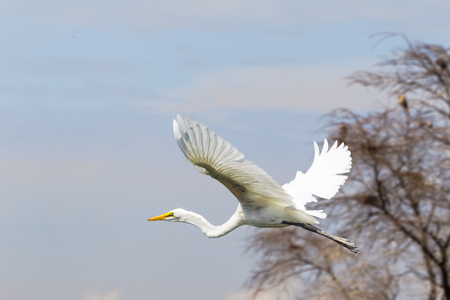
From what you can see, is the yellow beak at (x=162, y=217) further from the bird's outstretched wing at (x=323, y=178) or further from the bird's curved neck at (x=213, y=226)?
the bird's outstretched wing at (x=323, y=178)

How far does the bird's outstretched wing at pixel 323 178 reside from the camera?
15.7ft

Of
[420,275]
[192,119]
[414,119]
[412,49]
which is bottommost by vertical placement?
[420,275]

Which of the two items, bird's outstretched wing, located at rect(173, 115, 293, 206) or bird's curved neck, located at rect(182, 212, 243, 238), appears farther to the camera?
bird's curved neck, located at rect(182, 212, 243, 238)

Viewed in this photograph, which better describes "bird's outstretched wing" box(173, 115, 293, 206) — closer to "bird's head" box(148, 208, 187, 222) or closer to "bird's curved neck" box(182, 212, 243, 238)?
"bird's curved neck" box(182, 212, 243, 238)

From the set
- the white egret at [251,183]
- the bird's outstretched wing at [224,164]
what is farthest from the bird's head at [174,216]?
the bird's outstretched wing at [224,164]

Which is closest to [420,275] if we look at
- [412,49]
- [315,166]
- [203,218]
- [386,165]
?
[386,165]

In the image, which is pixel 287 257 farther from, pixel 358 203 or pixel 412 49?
pixel 412 49

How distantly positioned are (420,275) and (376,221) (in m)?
0.88

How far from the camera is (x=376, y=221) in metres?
8.20

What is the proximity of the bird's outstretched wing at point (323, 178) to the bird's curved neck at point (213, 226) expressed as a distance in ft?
1.52

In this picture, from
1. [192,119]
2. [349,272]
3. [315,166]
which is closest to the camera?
[192,119]

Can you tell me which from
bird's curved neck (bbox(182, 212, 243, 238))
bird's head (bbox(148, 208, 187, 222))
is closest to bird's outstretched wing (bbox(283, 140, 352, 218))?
bird's curved neck (bbox(182, 212, 243, 238))

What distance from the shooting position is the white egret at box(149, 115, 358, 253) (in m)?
3.45

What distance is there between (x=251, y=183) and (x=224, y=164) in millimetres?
386
